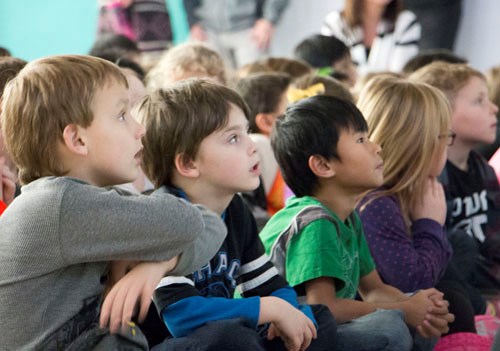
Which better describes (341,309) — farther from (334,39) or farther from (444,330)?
(334,39)

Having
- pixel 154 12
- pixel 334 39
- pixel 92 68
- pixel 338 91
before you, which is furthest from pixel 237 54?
pixel 92 68

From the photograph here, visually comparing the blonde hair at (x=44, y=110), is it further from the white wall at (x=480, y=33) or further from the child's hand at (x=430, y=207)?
the white wall at (x=480, y=33)

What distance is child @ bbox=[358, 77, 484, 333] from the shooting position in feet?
8.04

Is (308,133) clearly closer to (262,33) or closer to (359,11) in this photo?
(359,11)

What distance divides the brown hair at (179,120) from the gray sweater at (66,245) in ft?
1.15

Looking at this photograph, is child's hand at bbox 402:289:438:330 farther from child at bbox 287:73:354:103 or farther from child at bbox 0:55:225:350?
child at bbox 287:73:354:103

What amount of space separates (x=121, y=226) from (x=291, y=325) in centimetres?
42

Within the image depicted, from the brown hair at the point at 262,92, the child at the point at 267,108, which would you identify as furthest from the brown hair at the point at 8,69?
the brown hair at the point at 262,92

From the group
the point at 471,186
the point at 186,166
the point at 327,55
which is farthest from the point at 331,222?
the point at 327,55

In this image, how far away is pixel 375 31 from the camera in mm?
5609

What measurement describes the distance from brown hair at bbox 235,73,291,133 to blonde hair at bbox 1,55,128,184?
1686 millimetres

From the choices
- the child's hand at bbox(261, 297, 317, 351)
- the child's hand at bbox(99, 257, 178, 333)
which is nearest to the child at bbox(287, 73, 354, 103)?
the child's hand at bbox(261, 297, 317, 351)

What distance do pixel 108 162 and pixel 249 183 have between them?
0.41 meters

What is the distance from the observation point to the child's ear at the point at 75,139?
1651 mm
